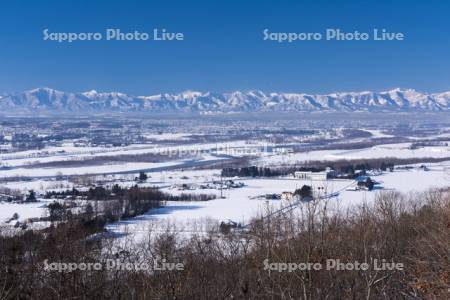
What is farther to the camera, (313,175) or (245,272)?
(313,175)

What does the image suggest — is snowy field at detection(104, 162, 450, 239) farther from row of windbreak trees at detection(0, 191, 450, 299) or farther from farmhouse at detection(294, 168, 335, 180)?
row of windbreak trees at detection(0, 191, 450, 299)

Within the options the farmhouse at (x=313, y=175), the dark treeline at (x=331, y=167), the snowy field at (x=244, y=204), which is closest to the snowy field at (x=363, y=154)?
the dark treeline at (x=331, y=167)

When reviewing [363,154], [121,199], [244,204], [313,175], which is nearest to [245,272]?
[244,204]

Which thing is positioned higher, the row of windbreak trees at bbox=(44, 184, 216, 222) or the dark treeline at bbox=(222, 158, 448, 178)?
the row of windbreak trees at bbox=(44, 184, 216, 222)

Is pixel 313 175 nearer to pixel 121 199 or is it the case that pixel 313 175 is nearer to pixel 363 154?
pixel 121 199

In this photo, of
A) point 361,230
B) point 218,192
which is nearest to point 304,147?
point 218,192

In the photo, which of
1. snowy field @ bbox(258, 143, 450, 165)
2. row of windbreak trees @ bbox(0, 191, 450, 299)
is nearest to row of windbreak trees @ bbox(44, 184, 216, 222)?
row of windbreak trees @ bbox(0, 191, 450, 299)

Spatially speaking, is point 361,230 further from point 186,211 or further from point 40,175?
point 40,175

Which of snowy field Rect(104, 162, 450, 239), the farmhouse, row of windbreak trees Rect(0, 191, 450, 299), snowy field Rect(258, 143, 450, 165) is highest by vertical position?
row of windbreak trees Rect(0, 191, 450, 299)
